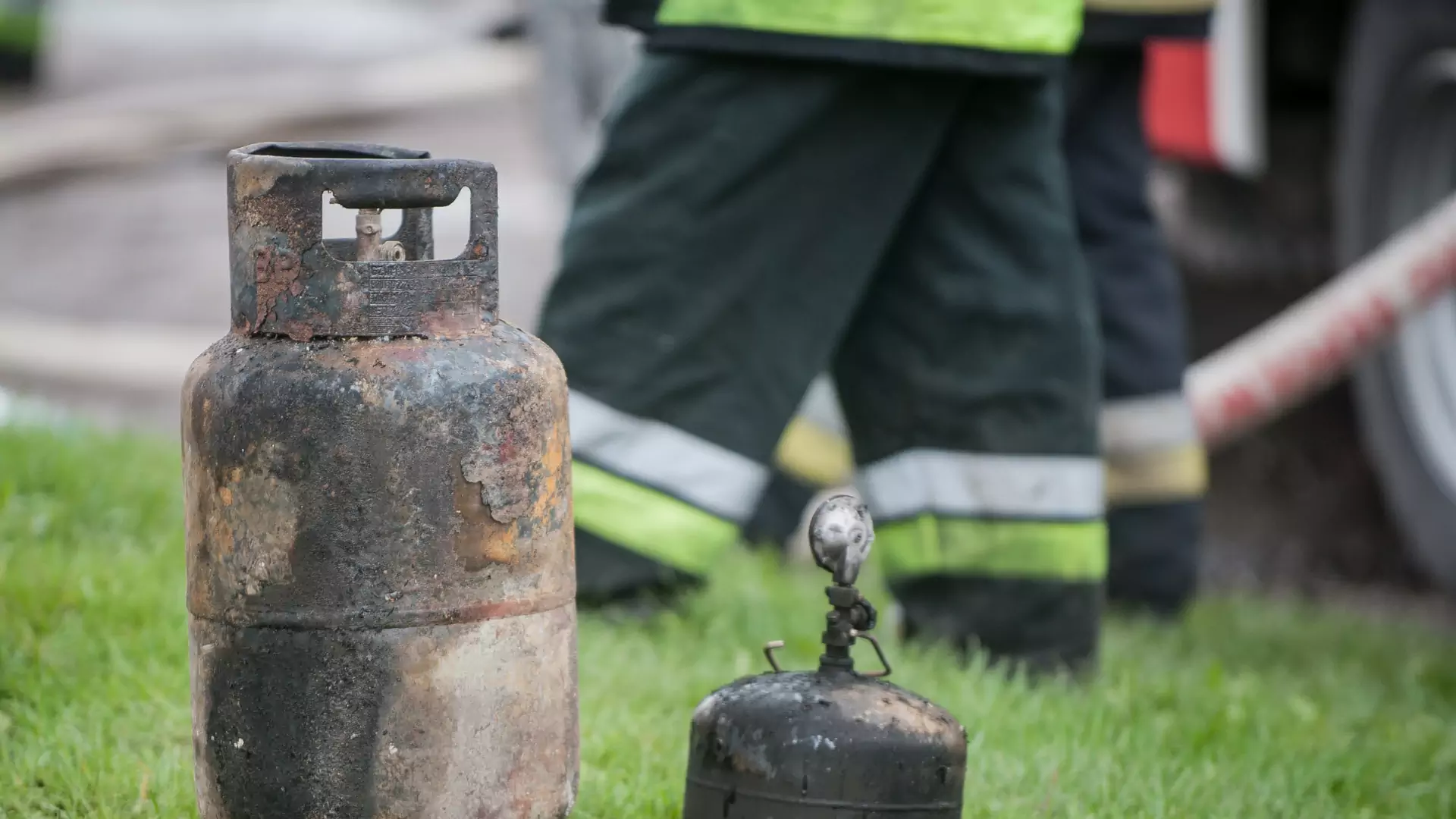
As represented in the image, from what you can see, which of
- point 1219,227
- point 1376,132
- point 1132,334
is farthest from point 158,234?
point 1132,334

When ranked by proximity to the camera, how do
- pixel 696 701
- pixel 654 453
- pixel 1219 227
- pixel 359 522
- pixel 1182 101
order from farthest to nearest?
pixel 1219 227, pixel 1182 101, pixel 654 453, pixel 696 701, pixel 359 522

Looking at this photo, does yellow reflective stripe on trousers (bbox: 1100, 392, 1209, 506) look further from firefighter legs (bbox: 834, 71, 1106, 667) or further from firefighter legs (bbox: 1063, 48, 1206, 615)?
firefighter legs (bbox: 834, 71, 1106, 667)

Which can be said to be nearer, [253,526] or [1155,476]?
[253,526]

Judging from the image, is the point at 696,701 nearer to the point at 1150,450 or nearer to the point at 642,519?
the point at 642,519

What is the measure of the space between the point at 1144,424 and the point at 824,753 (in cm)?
181

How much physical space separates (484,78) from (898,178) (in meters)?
9.18

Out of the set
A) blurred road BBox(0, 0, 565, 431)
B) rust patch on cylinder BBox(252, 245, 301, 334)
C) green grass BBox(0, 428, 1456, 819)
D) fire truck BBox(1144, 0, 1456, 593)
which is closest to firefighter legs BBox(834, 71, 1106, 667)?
green grass BBox(0, 428, 1456, 819)

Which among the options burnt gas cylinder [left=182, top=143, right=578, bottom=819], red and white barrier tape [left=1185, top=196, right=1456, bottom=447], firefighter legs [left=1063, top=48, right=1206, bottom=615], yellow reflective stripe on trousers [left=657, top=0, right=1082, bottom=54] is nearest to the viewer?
burnt gas cylinder [left=182, top=143, right=578, bottom=819]

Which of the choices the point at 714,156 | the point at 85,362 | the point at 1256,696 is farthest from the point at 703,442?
the point at 85,362

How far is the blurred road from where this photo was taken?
595 centimetres

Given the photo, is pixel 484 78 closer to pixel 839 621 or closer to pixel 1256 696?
pixel 1256 696

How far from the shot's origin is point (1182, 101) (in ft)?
13.9

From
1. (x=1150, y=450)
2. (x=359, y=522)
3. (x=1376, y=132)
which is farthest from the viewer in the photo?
(x=1376, y=132)

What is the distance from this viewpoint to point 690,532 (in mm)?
2469
